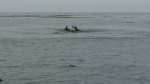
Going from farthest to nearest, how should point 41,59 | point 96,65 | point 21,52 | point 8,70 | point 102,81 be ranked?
1. point 21,52
2. point 41,59
3. point 96,65
4. point 8,70
5. point 102,81

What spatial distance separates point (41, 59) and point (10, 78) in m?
9.38

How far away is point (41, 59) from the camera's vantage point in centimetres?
3469

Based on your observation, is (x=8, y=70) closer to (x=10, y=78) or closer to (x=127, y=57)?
(x=10, y=78)

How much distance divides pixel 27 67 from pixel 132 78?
9749 mm

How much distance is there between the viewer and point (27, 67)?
2998cm

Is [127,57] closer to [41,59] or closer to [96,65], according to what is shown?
[96,65]

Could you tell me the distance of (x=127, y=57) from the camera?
118ft

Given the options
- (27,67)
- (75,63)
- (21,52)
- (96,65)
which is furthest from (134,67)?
(21,52)

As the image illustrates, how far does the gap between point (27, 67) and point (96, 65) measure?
634 cm

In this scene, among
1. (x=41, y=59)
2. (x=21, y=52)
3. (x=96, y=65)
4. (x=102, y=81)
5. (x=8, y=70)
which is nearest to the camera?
(x=102, y=81)

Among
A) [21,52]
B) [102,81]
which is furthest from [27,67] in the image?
[21,52]

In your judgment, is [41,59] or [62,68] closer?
[62,68]

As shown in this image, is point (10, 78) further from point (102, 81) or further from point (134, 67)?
point (134, 67)

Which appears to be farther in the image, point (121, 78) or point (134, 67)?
point (134, 67)
